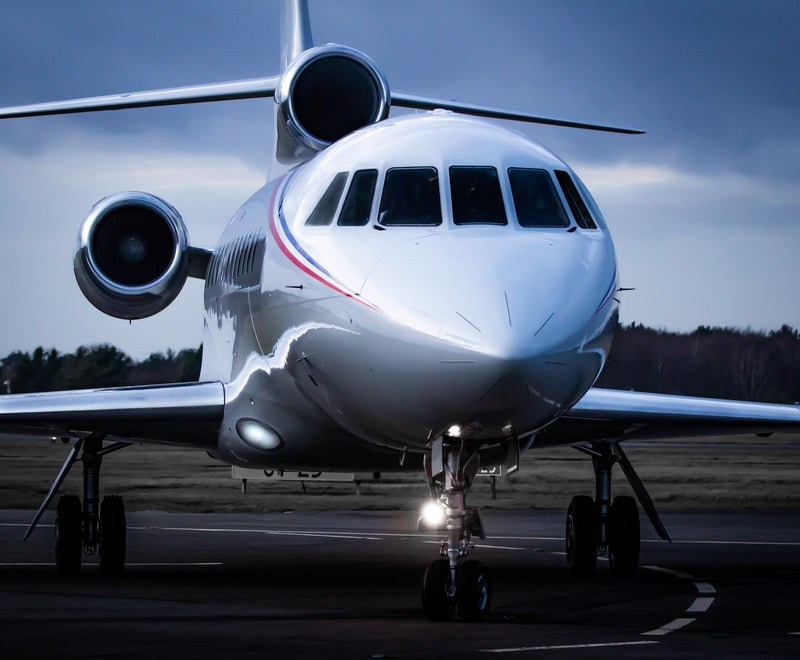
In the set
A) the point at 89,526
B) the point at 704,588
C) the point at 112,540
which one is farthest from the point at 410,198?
the point at 89,526

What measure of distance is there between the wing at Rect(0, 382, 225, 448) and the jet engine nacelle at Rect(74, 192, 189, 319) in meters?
1.95

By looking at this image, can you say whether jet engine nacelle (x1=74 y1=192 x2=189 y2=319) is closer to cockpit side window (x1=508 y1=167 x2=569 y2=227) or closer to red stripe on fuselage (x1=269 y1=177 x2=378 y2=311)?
red stripe on fuselage (x1=269 y1=177 x2=378 y2=311)

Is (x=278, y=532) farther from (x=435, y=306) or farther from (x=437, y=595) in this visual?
(x=435, y=306)

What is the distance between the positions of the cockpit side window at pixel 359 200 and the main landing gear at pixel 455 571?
5.70 feet

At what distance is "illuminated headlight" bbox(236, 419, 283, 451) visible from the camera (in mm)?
13344

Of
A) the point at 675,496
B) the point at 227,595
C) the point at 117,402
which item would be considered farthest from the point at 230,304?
the point at 675,496

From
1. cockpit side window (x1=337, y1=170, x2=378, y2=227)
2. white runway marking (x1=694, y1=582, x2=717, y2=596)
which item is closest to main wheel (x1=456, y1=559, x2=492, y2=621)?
cockpit side window (x1=337, y1=170, x2=378, y2=227)

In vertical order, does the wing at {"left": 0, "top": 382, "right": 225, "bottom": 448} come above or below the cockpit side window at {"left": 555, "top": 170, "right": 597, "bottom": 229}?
below

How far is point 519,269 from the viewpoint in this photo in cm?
1008

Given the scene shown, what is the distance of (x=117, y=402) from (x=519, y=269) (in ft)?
17.1

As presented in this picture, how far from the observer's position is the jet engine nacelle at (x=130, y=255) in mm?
16344

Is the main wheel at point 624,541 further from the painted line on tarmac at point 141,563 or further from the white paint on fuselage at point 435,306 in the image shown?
the white paint on fuselage at point 435,306

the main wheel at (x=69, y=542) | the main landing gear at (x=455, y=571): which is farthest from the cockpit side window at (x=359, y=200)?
the main wheel at (x=69, y=542)

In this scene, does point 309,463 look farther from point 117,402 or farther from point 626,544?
point 626,544
